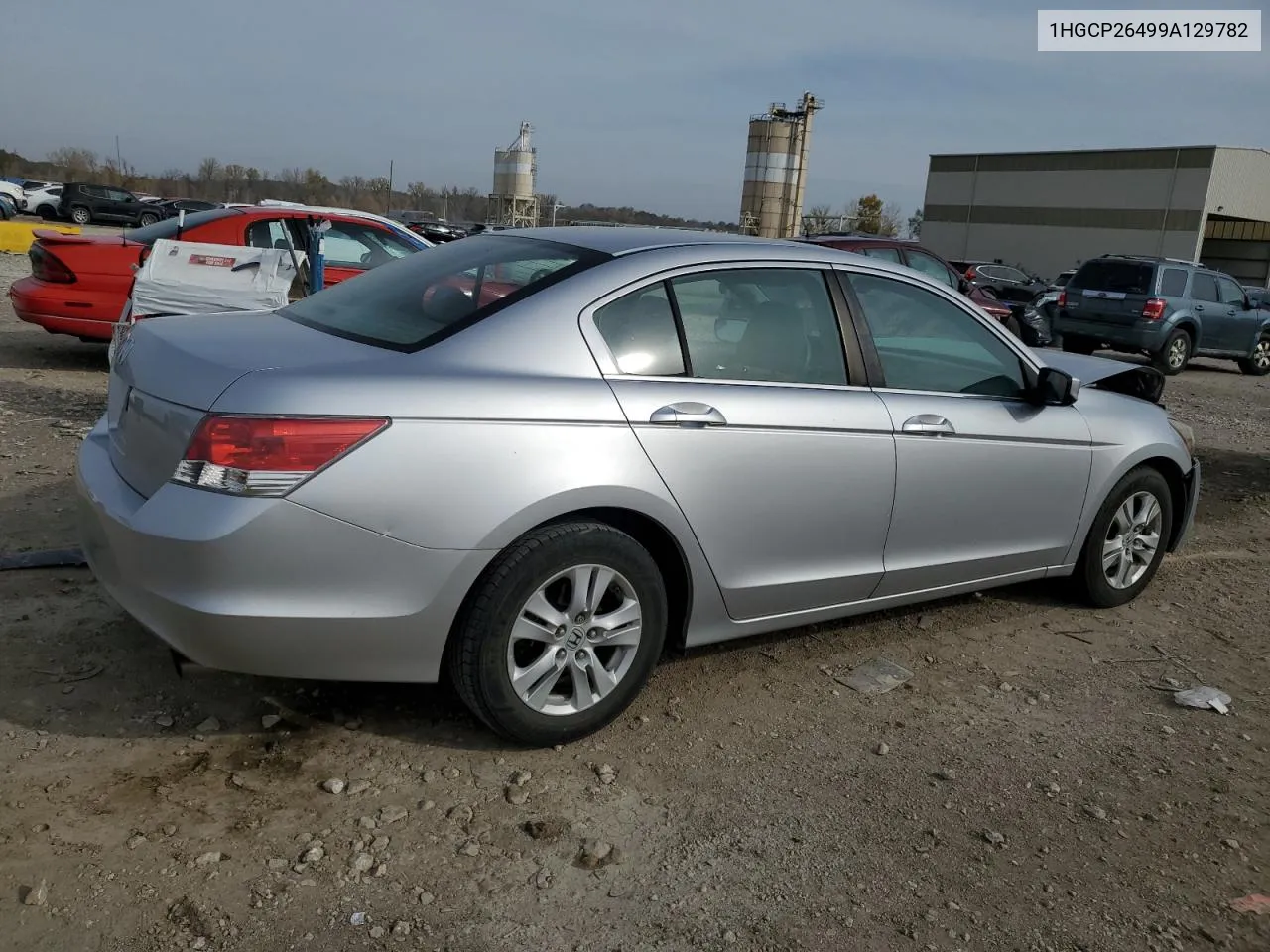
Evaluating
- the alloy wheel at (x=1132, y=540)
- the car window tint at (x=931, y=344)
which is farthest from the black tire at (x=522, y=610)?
the alloy wheel at (x=1132, y=540)

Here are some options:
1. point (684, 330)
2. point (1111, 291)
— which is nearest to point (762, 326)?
point (684, 330)

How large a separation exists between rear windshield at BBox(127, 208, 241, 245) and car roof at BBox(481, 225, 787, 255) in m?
5.47

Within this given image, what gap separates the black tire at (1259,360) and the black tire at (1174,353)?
7.06 feet

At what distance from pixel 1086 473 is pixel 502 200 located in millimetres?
57349

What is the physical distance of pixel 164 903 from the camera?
2479 mm

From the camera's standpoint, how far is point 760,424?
11.4 ft

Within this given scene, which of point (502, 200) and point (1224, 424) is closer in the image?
point (1224, 424)

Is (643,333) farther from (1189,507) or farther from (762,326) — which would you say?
(1189,507)

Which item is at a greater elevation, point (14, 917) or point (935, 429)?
point (935, 429)

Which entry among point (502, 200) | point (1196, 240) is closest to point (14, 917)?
point (1196, 240)

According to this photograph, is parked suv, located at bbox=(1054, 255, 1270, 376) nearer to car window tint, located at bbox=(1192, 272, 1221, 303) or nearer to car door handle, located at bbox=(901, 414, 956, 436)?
car window tint, located at bbox=(1192, 272, 1221, 303)

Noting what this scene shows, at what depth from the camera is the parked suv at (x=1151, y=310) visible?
15586mm

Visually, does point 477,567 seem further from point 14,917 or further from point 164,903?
point 14,917

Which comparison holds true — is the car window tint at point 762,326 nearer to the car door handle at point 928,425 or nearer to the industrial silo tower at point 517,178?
the car door handle at point 928,425
